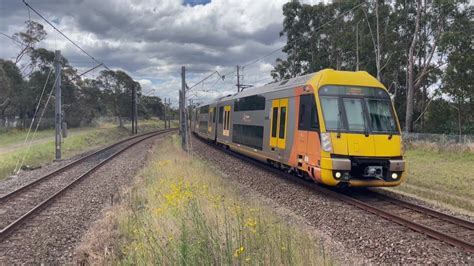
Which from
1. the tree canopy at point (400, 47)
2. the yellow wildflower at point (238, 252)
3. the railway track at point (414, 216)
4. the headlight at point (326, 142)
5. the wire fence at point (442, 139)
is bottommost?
the railway track at point (414, 216)

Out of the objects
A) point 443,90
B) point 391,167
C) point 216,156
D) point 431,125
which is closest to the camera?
point 391,167

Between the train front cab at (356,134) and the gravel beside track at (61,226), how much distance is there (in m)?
5.90

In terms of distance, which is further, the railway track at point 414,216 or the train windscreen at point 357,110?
the train windscreen at point 357,110

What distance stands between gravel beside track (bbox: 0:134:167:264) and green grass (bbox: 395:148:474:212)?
903 centimetres

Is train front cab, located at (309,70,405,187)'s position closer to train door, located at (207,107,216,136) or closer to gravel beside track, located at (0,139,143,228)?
gravel beside track, located at (0,139,143,228)

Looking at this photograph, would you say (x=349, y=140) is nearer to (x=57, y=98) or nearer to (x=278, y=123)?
(x=278, y=123)

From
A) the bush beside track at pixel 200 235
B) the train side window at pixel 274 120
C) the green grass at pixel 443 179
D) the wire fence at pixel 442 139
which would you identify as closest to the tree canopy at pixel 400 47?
the wire fence at pixel 442 139

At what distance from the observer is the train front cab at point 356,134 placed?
1069 cm

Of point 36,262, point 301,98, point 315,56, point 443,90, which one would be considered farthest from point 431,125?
point 36,262

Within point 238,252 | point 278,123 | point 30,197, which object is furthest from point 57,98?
point 238,252

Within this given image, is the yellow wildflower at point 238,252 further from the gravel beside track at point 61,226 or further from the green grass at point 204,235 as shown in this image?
the gravel beside track at point 61,226

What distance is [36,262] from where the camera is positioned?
284 inches

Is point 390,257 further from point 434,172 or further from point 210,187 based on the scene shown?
point 434,172

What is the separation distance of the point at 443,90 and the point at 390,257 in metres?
32.8
